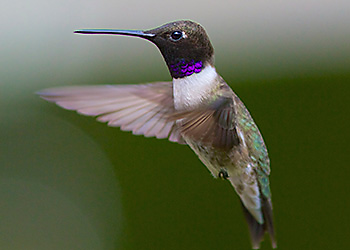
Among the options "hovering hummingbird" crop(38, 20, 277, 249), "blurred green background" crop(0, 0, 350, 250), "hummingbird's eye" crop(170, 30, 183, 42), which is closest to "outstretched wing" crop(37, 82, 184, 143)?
"hovering hummingbird" crop(38, 20, 277, 249)

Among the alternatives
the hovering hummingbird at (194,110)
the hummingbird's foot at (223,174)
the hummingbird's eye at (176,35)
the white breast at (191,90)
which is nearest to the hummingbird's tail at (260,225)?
the hovering hummingbird at (194,110)

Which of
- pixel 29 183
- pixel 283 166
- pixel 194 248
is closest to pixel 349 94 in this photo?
pixel 283 166

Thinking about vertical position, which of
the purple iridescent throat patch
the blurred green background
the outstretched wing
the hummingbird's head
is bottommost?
the blurred green background

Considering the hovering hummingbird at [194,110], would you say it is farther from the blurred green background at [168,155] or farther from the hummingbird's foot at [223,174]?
the blurred green background at [168,155]

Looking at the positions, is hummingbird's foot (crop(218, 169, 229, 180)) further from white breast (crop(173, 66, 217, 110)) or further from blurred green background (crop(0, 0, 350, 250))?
blurred green background (crop(0, 0, 350, 250))

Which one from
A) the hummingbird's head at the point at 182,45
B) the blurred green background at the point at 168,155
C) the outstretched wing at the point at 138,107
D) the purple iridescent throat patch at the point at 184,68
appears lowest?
the blurred green background at the point at 168,155

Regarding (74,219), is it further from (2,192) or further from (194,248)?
(194,248)
